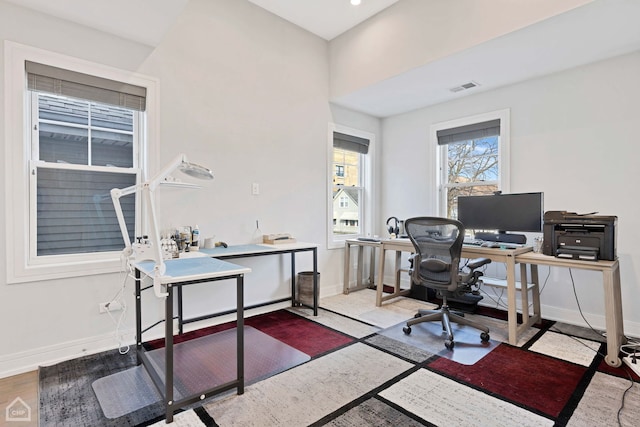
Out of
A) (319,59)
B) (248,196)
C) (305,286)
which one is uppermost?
(319,59)

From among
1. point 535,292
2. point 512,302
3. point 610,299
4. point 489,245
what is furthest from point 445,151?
point 610,299

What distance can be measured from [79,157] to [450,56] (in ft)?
10.8

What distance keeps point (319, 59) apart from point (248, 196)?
2042 millimetres

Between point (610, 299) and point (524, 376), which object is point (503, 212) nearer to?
point (610, 299)

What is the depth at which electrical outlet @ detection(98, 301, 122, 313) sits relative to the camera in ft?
8.59

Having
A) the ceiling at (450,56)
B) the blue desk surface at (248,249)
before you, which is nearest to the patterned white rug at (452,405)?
the blue desk surface at (248,249)

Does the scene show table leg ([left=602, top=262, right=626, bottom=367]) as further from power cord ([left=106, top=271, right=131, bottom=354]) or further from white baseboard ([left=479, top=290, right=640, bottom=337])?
power cord ([left=106, top=271, right=131, bottom=354])

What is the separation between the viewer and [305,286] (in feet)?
12.0

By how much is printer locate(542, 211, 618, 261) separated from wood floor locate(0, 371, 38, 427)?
377cm

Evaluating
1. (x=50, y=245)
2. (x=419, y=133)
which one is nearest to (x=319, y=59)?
(x=419, y=133)

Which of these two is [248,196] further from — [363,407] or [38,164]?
[363,407]

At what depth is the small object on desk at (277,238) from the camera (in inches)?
138

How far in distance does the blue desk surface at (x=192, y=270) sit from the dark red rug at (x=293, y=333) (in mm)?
949

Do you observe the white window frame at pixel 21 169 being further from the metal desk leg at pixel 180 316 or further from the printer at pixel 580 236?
the printer at pixel 580 236
